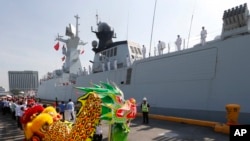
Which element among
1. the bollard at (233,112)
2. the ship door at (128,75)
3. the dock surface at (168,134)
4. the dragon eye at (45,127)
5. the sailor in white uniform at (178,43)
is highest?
the sailor in white uniform at (178,43)

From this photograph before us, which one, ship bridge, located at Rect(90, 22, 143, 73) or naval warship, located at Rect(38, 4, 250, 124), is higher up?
ship bridge, located at Rect(90, 22, 143, 73)

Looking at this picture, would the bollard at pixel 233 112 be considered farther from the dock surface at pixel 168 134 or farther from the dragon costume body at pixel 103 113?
the dragon costume body at pixel 103 113

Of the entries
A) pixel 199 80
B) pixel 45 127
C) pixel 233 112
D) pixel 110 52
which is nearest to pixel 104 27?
pixel 110 52

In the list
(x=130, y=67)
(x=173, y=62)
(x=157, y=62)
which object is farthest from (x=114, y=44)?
(x=173, y=62)

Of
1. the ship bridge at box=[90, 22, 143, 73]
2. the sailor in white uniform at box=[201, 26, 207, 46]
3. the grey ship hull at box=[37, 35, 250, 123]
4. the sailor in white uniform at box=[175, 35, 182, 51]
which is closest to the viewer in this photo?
the grey ship hull at box=[37, 35, 250, 123]

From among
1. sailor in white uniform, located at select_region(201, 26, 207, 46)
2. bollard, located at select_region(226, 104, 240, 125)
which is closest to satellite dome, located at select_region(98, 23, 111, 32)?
sailor in white uniform, located at select_region(201, 26, 207, 46)

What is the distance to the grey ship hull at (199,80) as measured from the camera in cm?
1073

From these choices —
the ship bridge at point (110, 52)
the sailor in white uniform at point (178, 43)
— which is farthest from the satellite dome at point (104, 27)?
the sailor in white uniform at point (178, 43)

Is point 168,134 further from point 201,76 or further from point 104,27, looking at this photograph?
point 104,27

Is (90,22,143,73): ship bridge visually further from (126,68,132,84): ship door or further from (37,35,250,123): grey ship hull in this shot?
(37,35,250,123): grey ship hull

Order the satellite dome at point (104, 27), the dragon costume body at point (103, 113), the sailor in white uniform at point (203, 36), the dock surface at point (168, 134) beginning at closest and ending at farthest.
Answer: the dragon costume body at point (103, 113) < the dock surface at point (168, 134) < the sailor in white uniform at point (203, 36) < the satellite dome at point (104, 27)

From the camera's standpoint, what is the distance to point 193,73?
501 inches

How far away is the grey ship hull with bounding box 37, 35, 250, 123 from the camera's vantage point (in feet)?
35.2

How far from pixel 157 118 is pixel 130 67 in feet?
16.0
